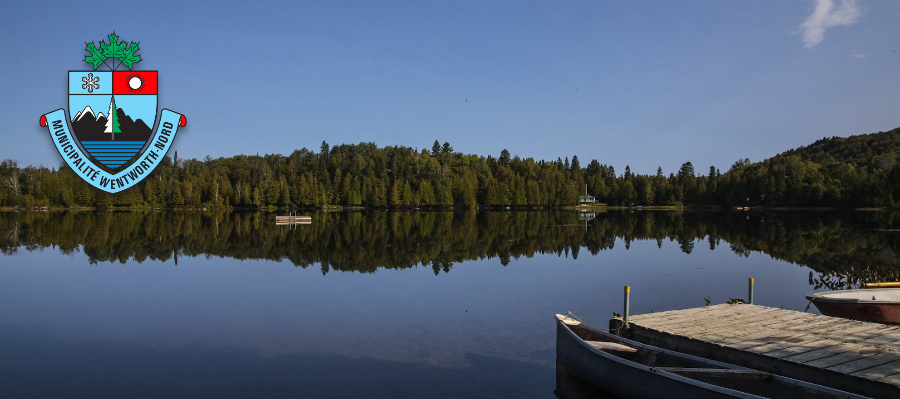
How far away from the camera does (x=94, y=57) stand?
60.1 feet

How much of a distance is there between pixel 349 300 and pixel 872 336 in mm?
15209

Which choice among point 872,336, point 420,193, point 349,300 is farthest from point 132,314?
point 420,193

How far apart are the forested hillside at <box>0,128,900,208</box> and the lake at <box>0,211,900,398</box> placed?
89.3 metres

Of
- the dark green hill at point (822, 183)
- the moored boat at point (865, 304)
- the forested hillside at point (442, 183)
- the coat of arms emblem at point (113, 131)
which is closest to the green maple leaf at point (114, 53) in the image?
the coat of arms emblem at point (113, 131)

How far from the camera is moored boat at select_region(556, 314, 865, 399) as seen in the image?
8328 millimetres

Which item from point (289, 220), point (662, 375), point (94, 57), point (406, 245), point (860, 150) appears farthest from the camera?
point (860, 150)

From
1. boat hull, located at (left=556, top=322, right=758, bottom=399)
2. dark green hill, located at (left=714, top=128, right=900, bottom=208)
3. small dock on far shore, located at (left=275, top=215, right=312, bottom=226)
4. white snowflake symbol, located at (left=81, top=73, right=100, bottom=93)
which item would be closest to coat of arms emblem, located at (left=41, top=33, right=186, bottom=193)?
white snowflake symbol, located at (left=81, top=73, right=100, bottom=93)

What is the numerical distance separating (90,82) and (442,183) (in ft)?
422

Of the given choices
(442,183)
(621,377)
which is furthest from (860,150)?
(621,377)

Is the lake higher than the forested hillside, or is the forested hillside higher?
A: the forested hillside

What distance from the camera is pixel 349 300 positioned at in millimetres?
19719

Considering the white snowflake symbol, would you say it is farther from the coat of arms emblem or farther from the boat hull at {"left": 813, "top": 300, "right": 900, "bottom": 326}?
the boat hull at {"left": 813, "top": 300, "right": 900, "bottom": 326}

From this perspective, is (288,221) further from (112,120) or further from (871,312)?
(871,312)

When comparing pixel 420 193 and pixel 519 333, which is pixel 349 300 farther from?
pixel 420 193
